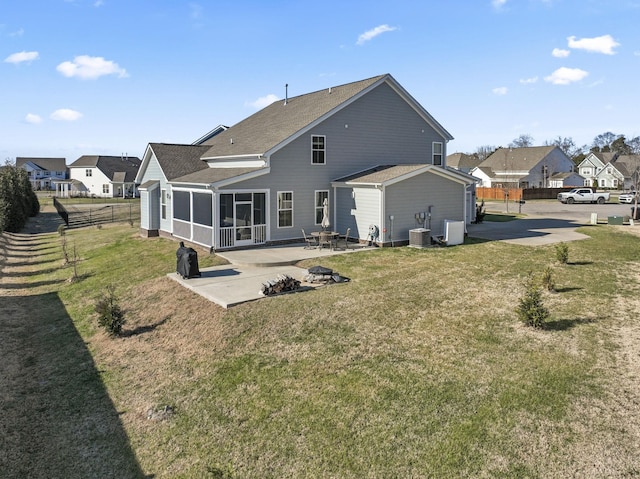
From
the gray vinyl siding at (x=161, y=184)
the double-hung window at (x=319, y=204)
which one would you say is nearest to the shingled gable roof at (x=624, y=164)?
the double-hung window at (x=319, y=204)

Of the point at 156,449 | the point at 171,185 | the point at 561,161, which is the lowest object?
the point at 156,449

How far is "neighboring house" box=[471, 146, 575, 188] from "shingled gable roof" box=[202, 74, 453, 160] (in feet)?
167

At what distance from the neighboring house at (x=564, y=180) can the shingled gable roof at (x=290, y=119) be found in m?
55.2

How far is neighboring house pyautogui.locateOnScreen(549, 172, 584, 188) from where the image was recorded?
7438 cm

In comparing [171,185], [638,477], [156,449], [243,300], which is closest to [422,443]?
[638,477]

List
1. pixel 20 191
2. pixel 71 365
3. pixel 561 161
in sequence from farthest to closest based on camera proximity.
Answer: pixel 561 161 → pixel 20 191 → pixel 71 365

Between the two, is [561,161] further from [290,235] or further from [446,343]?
[446,343]

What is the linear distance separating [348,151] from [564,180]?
203ft

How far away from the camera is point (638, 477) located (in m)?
6.69

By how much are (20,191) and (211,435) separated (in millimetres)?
41909

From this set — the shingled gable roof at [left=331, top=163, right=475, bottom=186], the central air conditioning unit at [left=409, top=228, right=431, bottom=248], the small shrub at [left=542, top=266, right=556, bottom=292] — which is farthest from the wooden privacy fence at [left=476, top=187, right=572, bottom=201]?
the small shrub at [left=542, top=266, right=556, bottom=292]

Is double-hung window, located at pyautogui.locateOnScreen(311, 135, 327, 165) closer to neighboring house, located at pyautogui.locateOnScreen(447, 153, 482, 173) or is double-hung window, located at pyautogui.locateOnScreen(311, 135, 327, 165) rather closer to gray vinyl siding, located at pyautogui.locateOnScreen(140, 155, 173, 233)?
gray vinyl siding, located at pyautogui.locateOnScreen(140, 155, 173, 233)

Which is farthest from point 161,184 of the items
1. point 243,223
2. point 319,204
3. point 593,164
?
point 593,164

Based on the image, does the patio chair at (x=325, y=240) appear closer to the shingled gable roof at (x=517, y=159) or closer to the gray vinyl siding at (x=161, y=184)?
the gray vinyl siding at (x=161, y=184)
